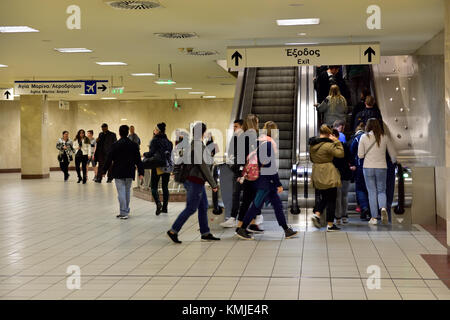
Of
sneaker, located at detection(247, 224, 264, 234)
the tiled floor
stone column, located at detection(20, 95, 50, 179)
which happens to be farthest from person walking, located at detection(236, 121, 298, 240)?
stone column, located at detection(20, 95, 50, 179)

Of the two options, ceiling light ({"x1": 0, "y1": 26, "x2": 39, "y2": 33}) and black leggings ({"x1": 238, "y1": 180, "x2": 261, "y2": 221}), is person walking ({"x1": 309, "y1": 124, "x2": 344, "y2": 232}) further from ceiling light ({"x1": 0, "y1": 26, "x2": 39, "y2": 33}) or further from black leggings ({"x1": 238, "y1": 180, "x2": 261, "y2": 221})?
ceiling light ({"x1": 0, "y1": 26, "x2": 39, "y2": 33})

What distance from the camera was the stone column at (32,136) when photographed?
81.8 feet

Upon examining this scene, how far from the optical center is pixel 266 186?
371 inches

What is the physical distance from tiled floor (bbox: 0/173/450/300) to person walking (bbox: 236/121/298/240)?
0.27 metres

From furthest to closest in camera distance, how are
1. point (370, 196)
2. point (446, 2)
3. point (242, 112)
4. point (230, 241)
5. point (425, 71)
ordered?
point (242, 112) → point (425, 71) → point (370, 196) → point (230, 241) → point (446, 2)

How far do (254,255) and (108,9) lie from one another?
416cm

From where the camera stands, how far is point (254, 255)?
8.30 metres

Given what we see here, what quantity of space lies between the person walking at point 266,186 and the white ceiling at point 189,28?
2065 millimetres

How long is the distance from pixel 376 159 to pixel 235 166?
234 cm

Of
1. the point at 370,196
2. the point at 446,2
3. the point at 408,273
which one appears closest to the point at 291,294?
the point at 408,273

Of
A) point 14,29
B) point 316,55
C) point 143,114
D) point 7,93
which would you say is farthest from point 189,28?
point 143,114

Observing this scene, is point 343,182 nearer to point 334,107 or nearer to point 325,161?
point 325,161

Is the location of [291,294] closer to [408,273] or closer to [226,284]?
[226,284]

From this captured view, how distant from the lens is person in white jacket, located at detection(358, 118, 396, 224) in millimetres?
10641
